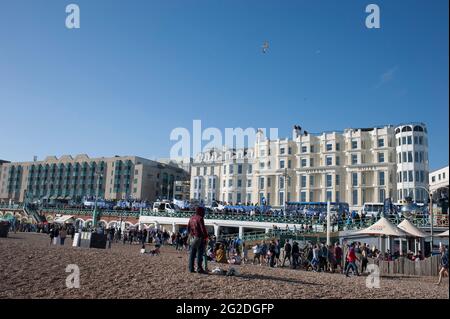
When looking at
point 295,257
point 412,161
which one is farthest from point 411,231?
point 412,161

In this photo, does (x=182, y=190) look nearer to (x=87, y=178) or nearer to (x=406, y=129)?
(x=87, y=178)

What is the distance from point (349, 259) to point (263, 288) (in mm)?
8926

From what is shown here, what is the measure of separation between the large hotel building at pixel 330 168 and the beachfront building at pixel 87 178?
66.5 ft

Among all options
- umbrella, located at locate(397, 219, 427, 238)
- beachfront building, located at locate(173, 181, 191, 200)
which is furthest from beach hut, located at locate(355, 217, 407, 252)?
beachfront building, located at locate(173, 181, 191, 200)

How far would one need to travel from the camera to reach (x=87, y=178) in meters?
109

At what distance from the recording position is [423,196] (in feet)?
Answer: 197

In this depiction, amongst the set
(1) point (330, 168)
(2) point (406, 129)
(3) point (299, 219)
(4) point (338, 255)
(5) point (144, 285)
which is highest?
(2) point (406, 129)

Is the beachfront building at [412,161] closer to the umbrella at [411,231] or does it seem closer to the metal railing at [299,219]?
the metal railing at [299,219]

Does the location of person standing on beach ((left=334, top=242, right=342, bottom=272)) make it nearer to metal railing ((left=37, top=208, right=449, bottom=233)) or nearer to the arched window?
metal railing ((left=37, top=208, right=449, bottom=233))

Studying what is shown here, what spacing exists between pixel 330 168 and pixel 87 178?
2623 inches

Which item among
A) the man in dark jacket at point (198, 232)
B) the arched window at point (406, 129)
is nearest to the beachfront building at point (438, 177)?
the arched window at point (406, 129)

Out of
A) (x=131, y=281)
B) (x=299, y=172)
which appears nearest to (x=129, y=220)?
(x=299, y=172)

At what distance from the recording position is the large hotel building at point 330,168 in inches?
2447

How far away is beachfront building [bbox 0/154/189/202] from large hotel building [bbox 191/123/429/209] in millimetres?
20269
